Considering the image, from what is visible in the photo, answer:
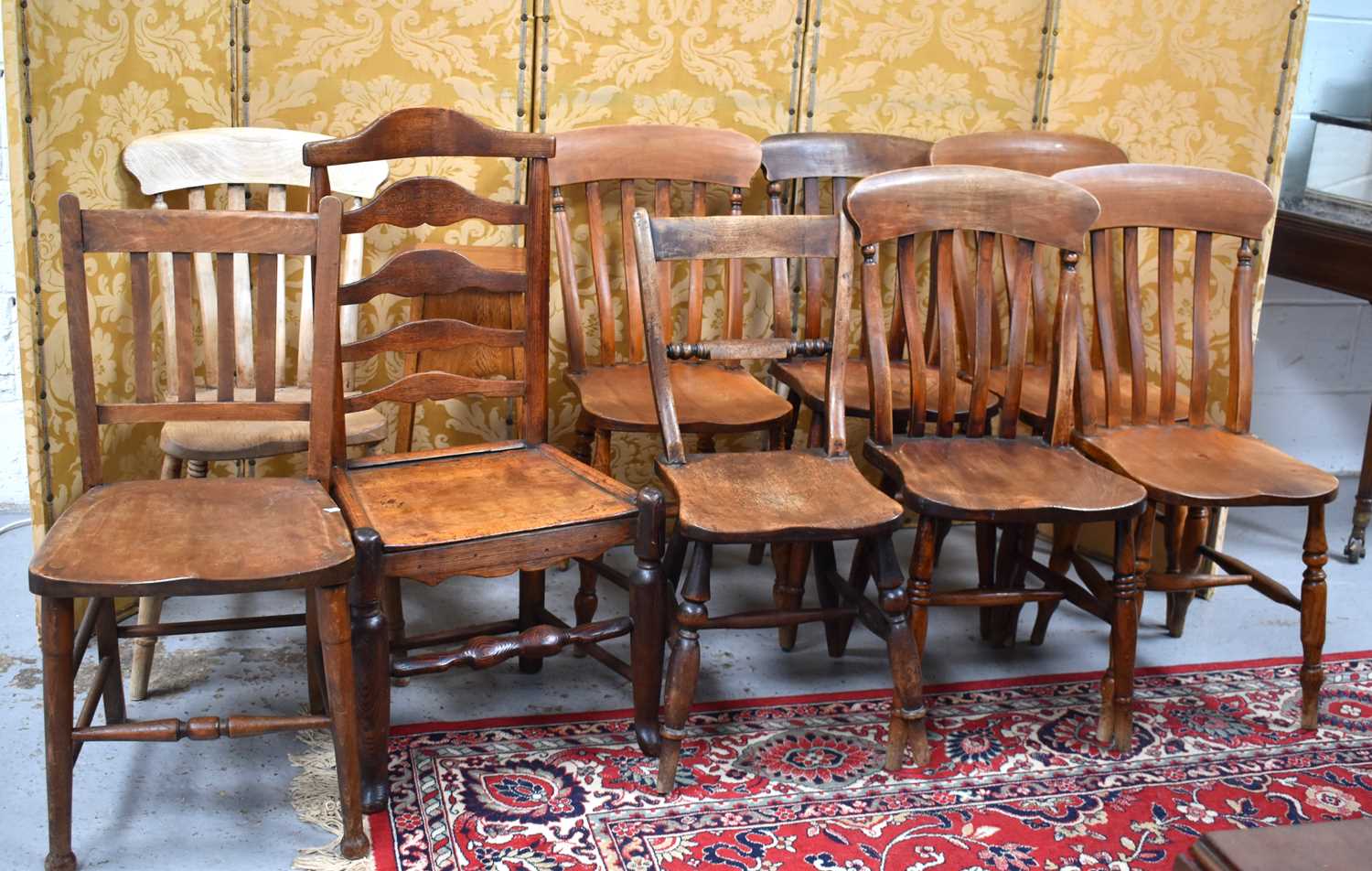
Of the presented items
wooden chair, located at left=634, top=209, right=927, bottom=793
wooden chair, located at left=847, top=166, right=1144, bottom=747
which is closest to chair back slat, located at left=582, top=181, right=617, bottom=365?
wooden chair, located at left=634, top=209, right=927, bottom=793

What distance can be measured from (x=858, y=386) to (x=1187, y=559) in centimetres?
86

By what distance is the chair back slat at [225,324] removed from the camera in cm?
223

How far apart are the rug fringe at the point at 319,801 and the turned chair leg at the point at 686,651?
55 centimetres

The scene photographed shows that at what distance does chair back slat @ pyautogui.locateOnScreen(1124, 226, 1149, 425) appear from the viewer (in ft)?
9.27

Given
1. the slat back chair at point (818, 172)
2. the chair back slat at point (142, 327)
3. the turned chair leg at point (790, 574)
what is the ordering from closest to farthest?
the chair back slat at point (142, 327) < the turned chair leg at point (790, 574) < the slat back chair at point (818, 172)

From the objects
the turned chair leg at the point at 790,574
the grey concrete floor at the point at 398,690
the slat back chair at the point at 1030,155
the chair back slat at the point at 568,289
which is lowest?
the grey concrete floor at the point at 398,690

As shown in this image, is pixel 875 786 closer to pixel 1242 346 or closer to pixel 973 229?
pixel 973 229

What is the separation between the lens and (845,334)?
2613mm

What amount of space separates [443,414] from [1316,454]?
2955 millimetres

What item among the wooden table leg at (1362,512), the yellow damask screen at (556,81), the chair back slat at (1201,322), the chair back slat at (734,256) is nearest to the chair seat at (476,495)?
the chair back slat at (734,256)

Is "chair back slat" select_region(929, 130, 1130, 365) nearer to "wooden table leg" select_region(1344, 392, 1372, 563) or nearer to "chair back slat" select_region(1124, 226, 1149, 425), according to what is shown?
"chair back slat" select_region(1124, 226, 1149, 425)

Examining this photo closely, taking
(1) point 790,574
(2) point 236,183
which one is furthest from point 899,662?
(2) point 236,183

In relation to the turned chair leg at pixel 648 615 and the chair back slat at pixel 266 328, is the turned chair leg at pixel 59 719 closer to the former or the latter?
the chair back slat at pixel 266 328

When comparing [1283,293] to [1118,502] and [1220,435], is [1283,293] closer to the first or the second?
[1220,435]
